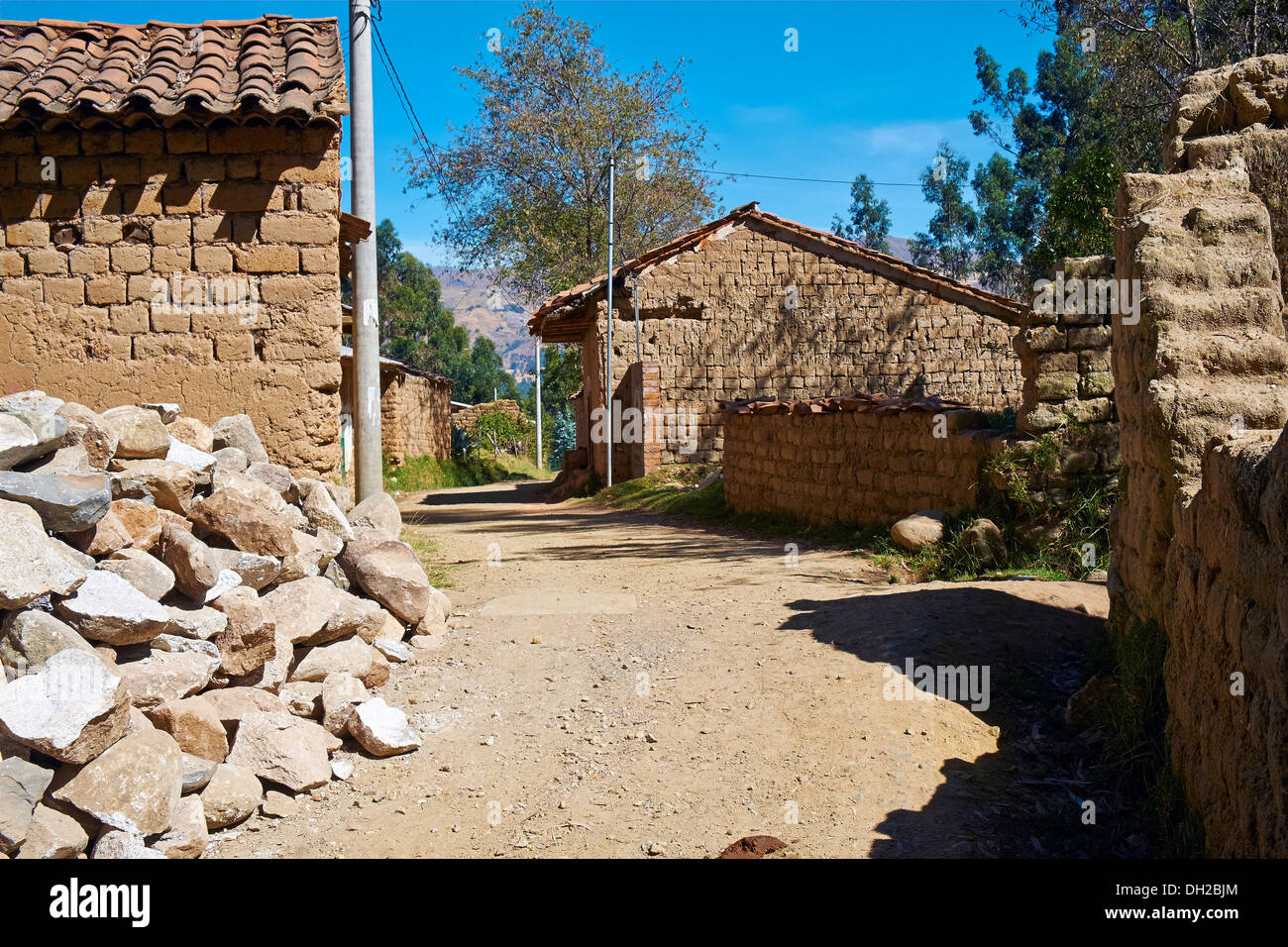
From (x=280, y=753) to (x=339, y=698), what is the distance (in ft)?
1.81

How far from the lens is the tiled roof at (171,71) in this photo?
6.41 metres

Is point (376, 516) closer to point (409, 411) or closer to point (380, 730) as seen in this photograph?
point (380, 730)

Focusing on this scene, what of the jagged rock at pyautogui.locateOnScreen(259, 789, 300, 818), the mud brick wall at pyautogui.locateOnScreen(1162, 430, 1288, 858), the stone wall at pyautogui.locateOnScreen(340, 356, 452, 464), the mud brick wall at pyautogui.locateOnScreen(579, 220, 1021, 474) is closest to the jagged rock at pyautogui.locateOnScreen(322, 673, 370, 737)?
the jagged rock at pyautogui.locateOnScreen(259, 789, 300, 818)

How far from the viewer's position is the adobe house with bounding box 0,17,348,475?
6.63 metres

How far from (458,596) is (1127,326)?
5071 millimetres

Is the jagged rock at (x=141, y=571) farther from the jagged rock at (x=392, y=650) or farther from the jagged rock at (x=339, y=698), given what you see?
the jagged rock at (x=392, y=650)

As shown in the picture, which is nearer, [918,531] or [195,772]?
[195,772]

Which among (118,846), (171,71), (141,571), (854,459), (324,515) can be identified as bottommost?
(118,846)

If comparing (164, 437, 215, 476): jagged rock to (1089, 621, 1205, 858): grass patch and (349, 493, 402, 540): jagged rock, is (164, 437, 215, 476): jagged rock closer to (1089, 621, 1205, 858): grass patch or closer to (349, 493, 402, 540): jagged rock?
(349, 493, 402, 540): jagged rock

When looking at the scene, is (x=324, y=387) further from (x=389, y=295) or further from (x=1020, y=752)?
(x=389, y=295)

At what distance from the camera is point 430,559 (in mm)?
9008

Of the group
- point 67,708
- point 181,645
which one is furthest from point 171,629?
point 67,708

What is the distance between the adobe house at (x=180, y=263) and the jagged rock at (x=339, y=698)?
7.58ft
